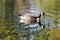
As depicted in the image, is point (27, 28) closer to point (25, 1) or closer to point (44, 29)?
point (44, 29)

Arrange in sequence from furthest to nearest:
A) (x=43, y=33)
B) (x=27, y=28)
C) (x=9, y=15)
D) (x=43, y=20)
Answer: (x=9, y=15), (x=43, y=20), (x=27, y=28), (x=43, y=33)

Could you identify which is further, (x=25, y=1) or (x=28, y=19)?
(x=25, y=1)

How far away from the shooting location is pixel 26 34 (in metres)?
1.71

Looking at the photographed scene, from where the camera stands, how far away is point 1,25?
184 cm

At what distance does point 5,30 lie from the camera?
1.74 metres

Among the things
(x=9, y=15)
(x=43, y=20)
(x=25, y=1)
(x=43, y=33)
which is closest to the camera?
(x=43, y=33)

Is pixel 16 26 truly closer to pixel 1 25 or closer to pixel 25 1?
pixel 1 25

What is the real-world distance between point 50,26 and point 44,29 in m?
0.10

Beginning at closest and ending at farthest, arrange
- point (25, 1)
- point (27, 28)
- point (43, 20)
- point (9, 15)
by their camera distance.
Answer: point (27, 28)
point (43, 20)
point (9, 15)
point (25, 1)

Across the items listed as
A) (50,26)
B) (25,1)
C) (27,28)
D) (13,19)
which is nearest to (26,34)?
(27,28)

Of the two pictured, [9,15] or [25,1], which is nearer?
[9,15]

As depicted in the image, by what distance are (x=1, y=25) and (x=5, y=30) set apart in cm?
11

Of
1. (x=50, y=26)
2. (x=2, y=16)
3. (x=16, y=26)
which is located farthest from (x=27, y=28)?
(x=2, y=16)

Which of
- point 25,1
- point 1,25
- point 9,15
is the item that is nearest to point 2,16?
point 9,15
